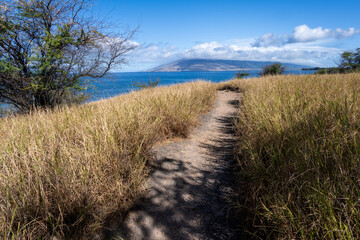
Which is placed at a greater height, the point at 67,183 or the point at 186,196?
the point at 67,183

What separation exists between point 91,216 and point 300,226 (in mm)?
1857

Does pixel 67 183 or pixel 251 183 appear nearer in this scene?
pixel 67 183

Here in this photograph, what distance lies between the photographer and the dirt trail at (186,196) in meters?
2.03

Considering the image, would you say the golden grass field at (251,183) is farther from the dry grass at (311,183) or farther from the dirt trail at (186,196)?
the dirt trail at (186,196)

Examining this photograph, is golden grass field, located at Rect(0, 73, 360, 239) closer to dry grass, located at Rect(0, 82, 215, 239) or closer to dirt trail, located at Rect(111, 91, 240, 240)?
dry grass, located at Rect(0, 82, 215, 239)

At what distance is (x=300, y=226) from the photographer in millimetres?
1479

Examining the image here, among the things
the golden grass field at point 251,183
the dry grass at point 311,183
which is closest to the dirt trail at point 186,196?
the golden grass field at point 251,183

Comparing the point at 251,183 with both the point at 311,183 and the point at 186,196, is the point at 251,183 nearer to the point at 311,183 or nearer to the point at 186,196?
the point at 311,183

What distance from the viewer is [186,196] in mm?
2541

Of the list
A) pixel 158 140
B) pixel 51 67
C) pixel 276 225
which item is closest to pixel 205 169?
pixel 158 140

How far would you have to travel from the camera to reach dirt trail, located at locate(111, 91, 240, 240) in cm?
203

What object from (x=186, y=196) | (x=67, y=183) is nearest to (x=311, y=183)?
(x=186, y=196)

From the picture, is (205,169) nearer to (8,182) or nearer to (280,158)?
(280,158)

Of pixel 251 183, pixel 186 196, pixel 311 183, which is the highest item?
pixel 311 183
